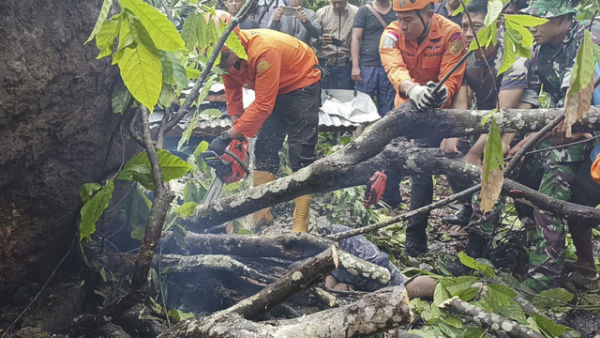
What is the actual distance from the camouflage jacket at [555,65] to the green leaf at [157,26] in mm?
2943

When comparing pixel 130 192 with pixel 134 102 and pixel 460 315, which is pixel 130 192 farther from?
pixel 460 315

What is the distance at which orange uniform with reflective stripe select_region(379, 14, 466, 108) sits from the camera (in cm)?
402

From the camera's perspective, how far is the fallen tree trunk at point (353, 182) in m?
2.49

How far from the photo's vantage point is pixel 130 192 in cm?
259

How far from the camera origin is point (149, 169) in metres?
1.97

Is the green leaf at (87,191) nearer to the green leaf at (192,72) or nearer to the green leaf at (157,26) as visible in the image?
the green leaf at (192,72)

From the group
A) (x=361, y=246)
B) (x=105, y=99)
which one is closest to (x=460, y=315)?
(x=361, y=246)

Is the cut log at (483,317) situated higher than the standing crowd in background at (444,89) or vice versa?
the standing crowd in background at (444,89)

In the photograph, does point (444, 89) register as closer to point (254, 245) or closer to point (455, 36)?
point (455, 36)

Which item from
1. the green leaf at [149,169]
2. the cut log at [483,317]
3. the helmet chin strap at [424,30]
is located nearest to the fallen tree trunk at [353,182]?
the cut log at [483,317]

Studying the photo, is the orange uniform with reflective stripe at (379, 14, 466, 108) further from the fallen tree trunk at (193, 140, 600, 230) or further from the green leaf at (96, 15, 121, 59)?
the green leaf at (96, 15, 121, 59)

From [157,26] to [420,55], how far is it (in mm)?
3524

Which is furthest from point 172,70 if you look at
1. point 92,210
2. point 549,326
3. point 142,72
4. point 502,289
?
point 549,326

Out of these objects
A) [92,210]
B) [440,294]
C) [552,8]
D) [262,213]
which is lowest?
[262,213]
